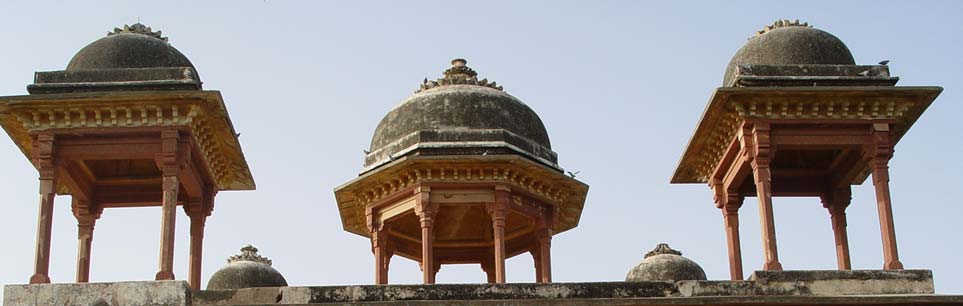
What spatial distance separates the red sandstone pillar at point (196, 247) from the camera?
62.7 feet

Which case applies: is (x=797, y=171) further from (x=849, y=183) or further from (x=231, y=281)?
(x=231, y=281)

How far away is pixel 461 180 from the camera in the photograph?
20547 mm

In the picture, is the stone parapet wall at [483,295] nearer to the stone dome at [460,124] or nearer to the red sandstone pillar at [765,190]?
the red sandstone pillar at [765,190]

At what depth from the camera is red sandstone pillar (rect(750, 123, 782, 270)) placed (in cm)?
1778

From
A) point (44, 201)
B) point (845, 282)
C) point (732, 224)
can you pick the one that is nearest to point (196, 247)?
point (44, 201)

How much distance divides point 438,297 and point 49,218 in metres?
4.57

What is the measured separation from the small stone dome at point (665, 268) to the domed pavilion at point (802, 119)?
3.57 metres

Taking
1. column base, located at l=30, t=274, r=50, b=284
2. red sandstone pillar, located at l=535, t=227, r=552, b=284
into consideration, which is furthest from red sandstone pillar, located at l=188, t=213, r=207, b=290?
red sandstone pillar, located at l=535, t=227, r=552, b=284

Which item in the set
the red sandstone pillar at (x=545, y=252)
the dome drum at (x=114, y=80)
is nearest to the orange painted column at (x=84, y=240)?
the dome drum at (x=114, y=80)

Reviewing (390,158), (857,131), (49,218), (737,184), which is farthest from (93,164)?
(857,131)

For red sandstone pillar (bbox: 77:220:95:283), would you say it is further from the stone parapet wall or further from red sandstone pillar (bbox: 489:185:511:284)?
red sandstone pillar (bbox: 489:185:511:284)

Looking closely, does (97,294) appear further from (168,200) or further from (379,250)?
(379,250)

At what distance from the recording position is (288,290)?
16.0 m

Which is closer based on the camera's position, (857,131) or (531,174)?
(857,131)
